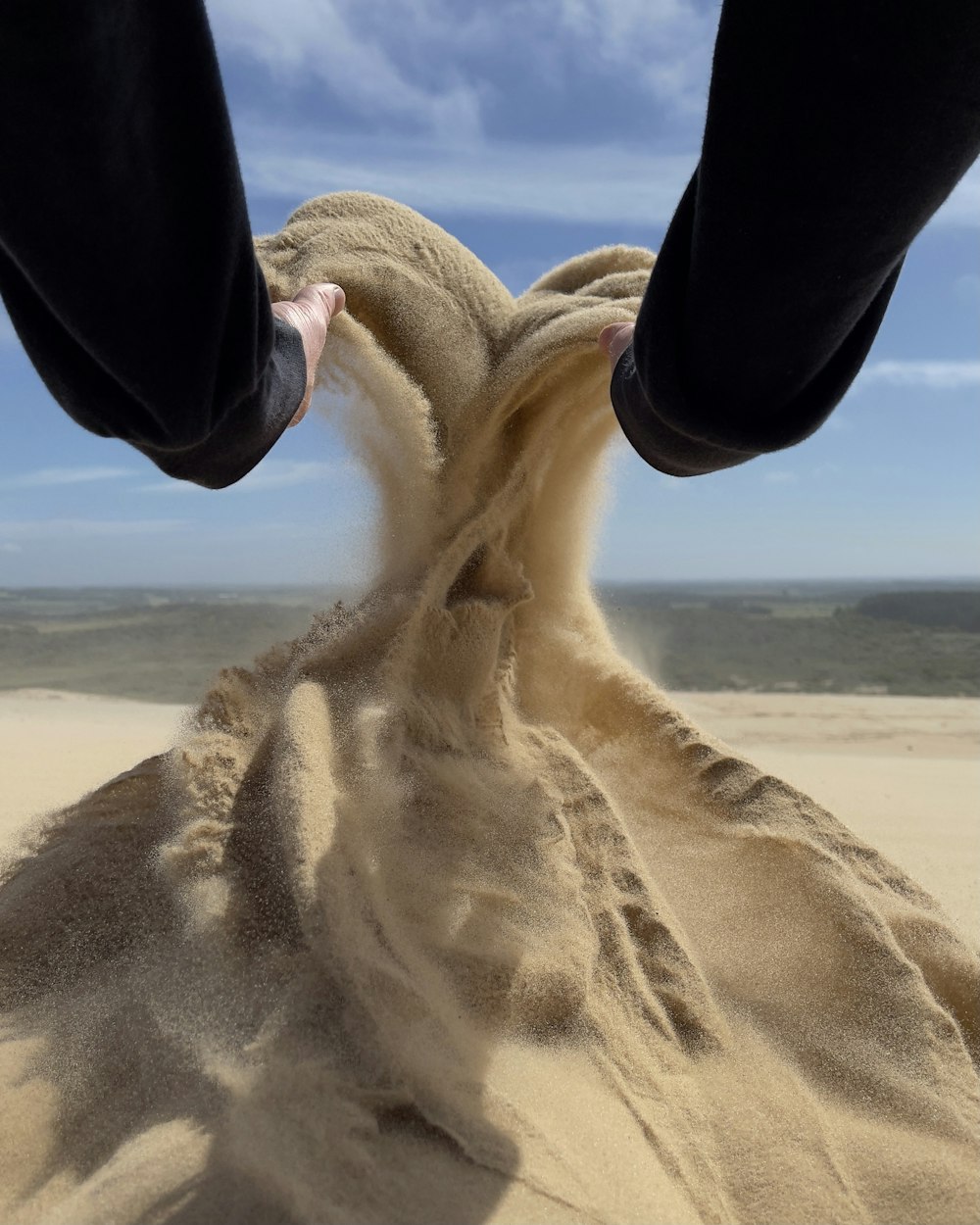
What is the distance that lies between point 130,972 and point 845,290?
157 centimetres

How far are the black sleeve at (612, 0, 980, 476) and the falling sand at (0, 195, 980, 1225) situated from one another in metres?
0.97

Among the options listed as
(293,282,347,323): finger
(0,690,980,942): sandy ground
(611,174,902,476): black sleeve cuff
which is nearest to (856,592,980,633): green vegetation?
(0,690,980,942): sandy ground

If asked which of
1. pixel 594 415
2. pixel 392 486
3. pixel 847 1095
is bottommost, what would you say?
pixel 847 1095

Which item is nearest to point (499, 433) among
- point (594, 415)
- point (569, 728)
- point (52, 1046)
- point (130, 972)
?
point (594, 415)

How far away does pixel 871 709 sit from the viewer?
984 centimetres

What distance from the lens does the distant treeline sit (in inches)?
859

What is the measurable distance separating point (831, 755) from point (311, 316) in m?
5.93

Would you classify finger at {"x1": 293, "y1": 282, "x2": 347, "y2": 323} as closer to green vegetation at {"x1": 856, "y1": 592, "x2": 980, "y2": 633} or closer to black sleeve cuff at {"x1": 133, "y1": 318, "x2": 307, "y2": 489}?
black sleeve cuff at {"x1": 133, "y1": 318, "x2": 307, "y2": 489}

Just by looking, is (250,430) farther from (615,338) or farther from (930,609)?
(930,609)

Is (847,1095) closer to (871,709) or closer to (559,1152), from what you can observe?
(559,1152)

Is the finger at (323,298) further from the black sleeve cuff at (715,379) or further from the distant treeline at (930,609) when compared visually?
the distant treeline at (930,609)

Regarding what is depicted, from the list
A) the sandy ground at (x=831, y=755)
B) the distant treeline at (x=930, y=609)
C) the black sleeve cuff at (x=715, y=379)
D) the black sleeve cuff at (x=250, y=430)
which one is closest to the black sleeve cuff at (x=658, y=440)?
the black sleeve cuff at (x=715, y=379)

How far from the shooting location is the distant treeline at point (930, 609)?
859 inches

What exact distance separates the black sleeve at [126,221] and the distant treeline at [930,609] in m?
22.0
